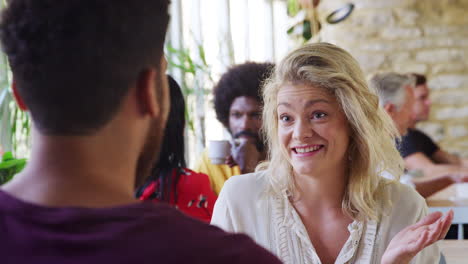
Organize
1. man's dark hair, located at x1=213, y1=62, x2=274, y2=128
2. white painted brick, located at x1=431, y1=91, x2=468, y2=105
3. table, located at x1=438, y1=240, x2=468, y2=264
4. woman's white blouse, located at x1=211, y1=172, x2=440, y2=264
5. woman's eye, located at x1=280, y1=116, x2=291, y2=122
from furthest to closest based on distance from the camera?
white painted brick, located at x1=431, y1=91, x2=468, y2=105 → man's dark hair, located at x1=213, y1=62, x2=274, y2=128 → table, located at x1=438, y1=240, x2=468, y2=264 → woman's eye, located at x1=280, y1=116, x2=291, y2=122 → woman's white blouse, located at x1=211, y1=172, x2=440, y2=264

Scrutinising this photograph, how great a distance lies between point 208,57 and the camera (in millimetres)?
4832

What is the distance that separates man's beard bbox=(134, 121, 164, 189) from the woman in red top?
1538mm

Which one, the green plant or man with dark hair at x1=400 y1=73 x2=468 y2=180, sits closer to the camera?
the green plant

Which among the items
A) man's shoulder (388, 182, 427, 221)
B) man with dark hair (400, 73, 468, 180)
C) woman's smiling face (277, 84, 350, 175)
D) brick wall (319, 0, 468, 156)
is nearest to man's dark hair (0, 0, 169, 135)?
woman's smiling face (277, 84, 350, 175)

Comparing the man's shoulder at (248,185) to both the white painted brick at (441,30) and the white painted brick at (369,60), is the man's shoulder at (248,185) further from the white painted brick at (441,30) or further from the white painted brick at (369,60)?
the white painted brick at (441,30)

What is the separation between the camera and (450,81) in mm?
6172

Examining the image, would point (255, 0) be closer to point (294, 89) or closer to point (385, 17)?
point (385, 17)

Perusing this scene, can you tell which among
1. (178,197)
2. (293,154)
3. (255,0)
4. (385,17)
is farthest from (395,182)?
(385,17)

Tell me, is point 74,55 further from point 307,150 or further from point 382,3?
point 382,3

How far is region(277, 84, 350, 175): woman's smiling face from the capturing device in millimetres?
2045

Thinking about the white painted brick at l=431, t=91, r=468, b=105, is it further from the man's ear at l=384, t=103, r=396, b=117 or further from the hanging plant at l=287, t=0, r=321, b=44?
the man's ear at l=384, t=103, r=396, b=117

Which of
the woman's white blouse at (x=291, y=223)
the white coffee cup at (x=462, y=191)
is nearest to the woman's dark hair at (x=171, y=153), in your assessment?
the woman's white blouse at (x=291, y=223)

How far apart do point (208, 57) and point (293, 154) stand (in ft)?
9.38

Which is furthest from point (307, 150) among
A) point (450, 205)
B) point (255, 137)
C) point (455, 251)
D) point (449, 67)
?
point (449, 67)
